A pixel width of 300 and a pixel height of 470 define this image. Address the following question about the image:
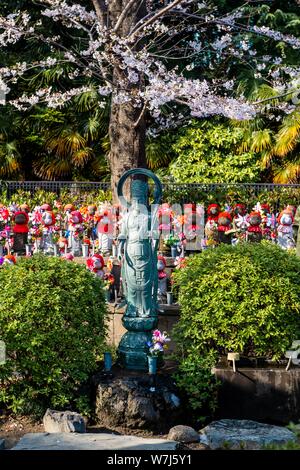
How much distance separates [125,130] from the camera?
14062 mm

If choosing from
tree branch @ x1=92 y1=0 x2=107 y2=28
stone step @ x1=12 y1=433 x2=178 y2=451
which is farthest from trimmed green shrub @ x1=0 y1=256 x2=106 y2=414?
tree branch @ x1=92 y1=0 x2=107 y2=28

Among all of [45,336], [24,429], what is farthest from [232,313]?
[24,429]

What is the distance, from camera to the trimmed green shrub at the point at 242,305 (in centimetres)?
849

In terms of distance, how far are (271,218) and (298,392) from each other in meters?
5.74

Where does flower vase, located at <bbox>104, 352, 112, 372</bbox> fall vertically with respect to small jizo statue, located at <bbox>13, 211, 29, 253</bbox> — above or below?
below

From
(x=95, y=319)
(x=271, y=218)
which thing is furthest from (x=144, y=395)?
(x=271, y=218)

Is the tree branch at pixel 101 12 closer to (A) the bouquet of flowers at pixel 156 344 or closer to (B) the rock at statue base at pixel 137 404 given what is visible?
(A) the bouquet of flowers at pixel 156 344

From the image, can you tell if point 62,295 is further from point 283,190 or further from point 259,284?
point 283,190

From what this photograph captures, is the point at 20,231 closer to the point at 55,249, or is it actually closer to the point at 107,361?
the point at 55,249

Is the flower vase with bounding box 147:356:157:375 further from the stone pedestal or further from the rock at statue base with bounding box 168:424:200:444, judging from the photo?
the rock at statue base with bounding box 168:424:200:444

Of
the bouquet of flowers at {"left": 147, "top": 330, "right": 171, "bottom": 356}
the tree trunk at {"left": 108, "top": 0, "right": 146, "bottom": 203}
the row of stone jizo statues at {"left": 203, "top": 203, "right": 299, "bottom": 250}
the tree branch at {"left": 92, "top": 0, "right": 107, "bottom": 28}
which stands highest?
the tree branch at {"left": 92, "top": 0, "right": 107, "bottom": 28}

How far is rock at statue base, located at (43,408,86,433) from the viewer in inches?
295

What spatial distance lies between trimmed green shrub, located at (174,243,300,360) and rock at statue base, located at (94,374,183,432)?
0.67m

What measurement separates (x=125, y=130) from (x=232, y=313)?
6273 mm
